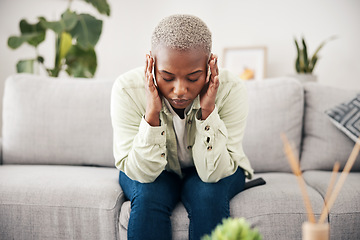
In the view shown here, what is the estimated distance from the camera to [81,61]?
2.47m

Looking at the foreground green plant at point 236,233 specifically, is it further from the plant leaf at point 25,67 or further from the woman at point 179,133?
the plant leaf at point 25,67

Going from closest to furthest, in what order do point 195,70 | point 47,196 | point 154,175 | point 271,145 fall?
point 195,70 < point 154,175 < point 47,196 < point 271,145

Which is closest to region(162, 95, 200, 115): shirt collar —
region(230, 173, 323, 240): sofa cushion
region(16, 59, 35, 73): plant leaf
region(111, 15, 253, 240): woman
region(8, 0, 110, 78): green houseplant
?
region(111, 15, 253, 240): woman

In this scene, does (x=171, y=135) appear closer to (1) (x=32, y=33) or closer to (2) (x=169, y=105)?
(2) (x=169, y=105)

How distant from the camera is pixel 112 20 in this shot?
2.66 metres

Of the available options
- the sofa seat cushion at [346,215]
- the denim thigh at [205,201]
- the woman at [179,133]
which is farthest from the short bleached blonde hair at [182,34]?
the sofa seat cushion at [346,215]

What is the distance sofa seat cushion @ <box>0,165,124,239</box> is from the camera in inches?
47.6

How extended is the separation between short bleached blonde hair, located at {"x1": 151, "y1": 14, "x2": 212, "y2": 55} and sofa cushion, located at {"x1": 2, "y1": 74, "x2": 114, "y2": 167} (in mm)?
822

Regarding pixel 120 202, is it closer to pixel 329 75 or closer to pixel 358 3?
pixel 329 75

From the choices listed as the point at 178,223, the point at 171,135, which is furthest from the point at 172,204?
the point at 171,135

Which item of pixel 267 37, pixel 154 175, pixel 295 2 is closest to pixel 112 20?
pixel 267 37

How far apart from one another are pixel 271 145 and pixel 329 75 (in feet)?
3.48

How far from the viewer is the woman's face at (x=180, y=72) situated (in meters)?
0.95

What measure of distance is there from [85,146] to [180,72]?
0.93m
